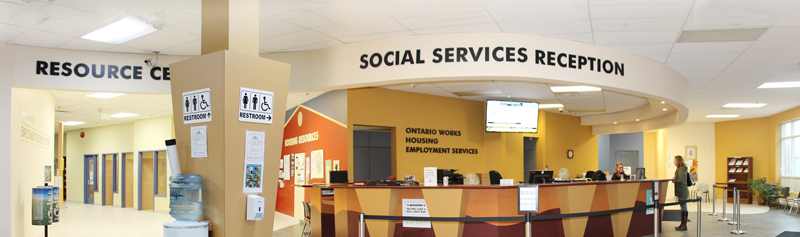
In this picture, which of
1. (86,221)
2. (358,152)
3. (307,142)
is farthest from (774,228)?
(86,221)

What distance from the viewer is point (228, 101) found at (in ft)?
12.0

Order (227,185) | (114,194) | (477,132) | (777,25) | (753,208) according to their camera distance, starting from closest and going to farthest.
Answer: (227,185) < (777,25) < (477,132) < (753,208) < (114,194)

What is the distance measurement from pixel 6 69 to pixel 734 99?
45.3 ft

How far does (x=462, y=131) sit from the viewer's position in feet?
35.9

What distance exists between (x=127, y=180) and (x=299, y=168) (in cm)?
803

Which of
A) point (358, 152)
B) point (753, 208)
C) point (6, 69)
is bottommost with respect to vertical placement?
point (753, 208)

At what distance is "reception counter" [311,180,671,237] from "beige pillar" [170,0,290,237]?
2695 millimetres

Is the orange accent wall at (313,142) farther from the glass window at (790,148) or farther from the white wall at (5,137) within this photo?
the glass window at (790,148)

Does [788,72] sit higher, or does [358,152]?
[788,72]

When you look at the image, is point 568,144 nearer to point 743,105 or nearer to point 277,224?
point 743,105

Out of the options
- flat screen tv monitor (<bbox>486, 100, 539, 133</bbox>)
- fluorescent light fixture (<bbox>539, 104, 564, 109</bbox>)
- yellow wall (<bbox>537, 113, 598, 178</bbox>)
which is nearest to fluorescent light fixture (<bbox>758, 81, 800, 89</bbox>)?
fluorescent light fixture (<bbox>539, 104, 564, 109</bbox>)

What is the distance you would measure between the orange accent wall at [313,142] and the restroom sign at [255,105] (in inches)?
178

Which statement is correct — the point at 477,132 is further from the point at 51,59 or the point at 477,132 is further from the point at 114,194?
the point at 114,194

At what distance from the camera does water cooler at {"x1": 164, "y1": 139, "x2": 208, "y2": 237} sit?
3.55 meters
